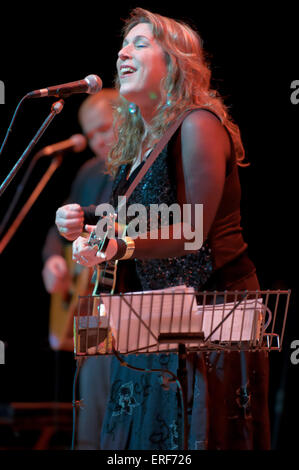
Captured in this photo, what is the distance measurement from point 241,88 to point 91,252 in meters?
2.20

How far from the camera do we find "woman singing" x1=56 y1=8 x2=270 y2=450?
1847 mm

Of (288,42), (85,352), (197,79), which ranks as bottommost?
(85,352)

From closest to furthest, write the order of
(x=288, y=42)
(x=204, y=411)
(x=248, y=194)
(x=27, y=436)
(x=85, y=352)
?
(x=85, y=352)
(x=204, y=411)
(x=288, y=42)
(x=248, y=194)
(x=27, y=436)

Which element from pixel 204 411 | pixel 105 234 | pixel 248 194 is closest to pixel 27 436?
pixel 248 194

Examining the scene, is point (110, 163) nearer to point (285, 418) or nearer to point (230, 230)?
point (230, 230)

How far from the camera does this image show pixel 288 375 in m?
3.76

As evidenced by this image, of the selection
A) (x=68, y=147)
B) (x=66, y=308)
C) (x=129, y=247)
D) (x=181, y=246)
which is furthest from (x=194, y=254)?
(x=66, y=308)

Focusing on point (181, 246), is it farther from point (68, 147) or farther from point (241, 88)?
point (68, 147)

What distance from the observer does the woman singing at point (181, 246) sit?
6.06 ft

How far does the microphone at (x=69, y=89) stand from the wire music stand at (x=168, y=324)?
2.32 ft

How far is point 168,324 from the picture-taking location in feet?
5.39

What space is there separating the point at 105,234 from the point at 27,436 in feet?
9.54

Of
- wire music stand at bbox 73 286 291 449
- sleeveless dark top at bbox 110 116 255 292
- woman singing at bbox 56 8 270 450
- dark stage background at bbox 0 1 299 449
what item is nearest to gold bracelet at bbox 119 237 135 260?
woman singing at bbox 56 8 270 450

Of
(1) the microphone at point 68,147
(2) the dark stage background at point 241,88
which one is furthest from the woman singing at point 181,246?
(1) the microphone at point 68,147
